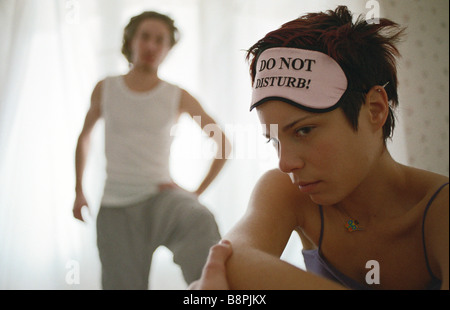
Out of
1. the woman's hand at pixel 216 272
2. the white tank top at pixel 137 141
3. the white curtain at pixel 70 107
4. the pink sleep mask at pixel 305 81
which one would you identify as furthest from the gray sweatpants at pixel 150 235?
the pink sleep mask at pixel 305 81

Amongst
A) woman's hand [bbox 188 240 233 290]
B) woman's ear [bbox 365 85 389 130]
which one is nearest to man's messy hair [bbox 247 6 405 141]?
woman's ear [bbox 365 85 389 130]

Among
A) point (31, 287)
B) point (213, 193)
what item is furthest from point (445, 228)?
point (31, 287)

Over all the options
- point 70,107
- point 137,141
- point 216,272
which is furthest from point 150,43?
point 216,272

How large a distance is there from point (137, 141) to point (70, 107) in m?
0.47

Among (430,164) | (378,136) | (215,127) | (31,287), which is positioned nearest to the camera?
(378,136)

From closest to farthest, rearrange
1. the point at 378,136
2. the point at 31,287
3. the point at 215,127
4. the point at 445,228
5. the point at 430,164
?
the point at 445,228, the point at 378,136, the point at 430,164, the point at 215,127, the point at 31,287

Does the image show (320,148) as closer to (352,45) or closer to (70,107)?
(352,45)

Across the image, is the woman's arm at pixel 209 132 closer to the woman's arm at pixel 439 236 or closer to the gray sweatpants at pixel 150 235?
the gray sweatpants at pixel 150 235

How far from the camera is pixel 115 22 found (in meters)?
1.24

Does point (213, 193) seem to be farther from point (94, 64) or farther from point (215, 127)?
point (94, 64)

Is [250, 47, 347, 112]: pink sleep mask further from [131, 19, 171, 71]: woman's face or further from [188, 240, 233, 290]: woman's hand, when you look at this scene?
[131, 19, 171, 71]: woman's face

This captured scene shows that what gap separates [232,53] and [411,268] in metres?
0.99

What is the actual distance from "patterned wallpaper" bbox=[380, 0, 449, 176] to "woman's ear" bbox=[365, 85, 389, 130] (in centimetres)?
31

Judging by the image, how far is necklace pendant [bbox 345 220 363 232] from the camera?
1.67 ft
